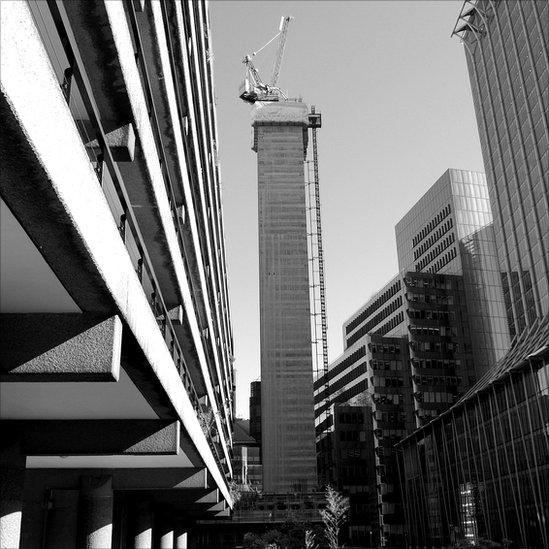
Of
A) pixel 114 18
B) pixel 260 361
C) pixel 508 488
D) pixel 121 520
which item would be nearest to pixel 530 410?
pixel 508 488

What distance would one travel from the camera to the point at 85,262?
24.8ft

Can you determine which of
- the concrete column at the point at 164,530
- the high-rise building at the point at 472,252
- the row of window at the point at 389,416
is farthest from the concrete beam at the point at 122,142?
the high-rise building at the point at 472,252

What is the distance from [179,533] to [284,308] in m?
101

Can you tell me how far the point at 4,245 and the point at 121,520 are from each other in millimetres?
29696

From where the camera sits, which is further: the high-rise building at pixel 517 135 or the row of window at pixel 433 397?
the row of window at pixel 433 397

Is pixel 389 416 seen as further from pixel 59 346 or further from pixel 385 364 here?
pixel 59 346

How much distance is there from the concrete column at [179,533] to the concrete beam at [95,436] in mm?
46050

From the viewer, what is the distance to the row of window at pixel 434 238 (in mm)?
131375

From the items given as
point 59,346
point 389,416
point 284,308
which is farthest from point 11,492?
point 284,308

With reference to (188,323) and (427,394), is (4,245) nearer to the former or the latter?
(188,323)

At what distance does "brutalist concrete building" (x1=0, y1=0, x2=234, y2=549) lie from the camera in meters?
6.19

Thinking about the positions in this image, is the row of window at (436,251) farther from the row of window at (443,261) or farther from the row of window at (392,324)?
the row of window at (392,324)

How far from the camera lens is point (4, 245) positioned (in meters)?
7.23

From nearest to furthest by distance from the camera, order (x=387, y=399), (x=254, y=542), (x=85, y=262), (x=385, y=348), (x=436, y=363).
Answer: (x=85, y=262)
(x=254, y=542)
(x=436, y=363)
(x=387, y=399)
(x=385, y=348)
